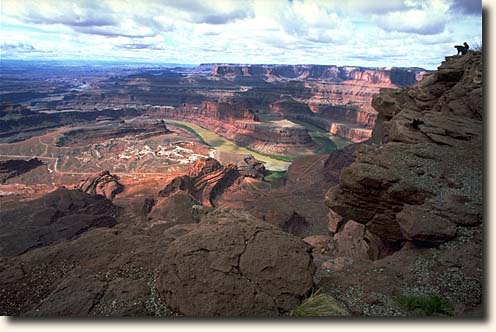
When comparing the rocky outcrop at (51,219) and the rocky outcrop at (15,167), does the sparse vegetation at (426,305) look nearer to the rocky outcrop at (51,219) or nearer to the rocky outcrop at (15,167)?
the rocky outcrop at (51,219)

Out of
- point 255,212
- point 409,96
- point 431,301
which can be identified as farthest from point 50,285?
point 255,212

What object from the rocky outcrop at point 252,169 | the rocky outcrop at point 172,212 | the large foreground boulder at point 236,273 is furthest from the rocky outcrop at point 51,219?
the large foreground boulder at point 236,273

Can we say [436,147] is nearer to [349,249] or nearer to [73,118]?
[349,249]

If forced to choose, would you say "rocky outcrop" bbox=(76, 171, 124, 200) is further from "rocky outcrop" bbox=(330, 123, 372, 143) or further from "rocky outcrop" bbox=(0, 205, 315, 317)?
"rocky outcrop" bbox=(330, 123, 372, 143)

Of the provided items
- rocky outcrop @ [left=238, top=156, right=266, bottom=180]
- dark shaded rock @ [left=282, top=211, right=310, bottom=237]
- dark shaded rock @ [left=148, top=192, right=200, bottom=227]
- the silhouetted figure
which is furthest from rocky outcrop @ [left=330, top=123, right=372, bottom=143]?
the silhouetted figure

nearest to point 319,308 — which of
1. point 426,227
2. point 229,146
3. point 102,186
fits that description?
point 426,227

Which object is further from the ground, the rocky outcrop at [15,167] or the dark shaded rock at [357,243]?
the dark shaded rock at [357,243]
